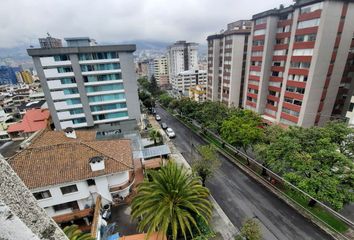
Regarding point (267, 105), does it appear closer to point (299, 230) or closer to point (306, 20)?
point (306, 20)

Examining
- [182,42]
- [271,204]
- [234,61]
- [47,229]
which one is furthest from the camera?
[182,42]

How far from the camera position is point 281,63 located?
41469 millimetres

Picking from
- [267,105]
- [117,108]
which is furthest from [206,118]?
[117,108]

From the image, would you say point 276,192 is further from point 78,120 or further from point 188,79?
point 188,79

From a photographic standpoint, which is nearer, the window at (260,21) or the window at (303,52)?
the window at (303,52)

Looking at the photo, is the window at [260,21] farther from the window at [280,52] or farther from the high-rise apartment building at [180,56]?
the high-rise apartment building at [180,56]

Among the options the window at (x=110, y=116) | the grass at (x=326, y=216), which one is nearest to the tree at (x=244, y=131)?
the grass at (x=326, y=216)

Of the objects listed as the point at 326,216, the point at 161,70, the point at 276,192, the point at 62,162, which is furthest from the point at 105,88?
the point at 161,70

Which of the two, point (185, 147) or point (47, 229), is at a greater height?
point (47, 229)

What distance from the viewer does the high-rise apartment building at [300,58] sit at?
105ft

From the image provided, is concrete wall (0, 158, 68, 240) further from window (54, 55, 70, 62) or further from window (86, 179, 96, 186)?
window (54, 55, 70, 62)

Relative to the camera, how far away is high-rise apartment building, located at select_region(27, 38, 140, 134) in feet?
121

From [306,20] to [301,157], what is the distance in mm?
29161

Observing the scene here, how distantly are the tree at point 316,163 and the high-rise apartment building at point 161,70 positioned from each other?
119749 mm
